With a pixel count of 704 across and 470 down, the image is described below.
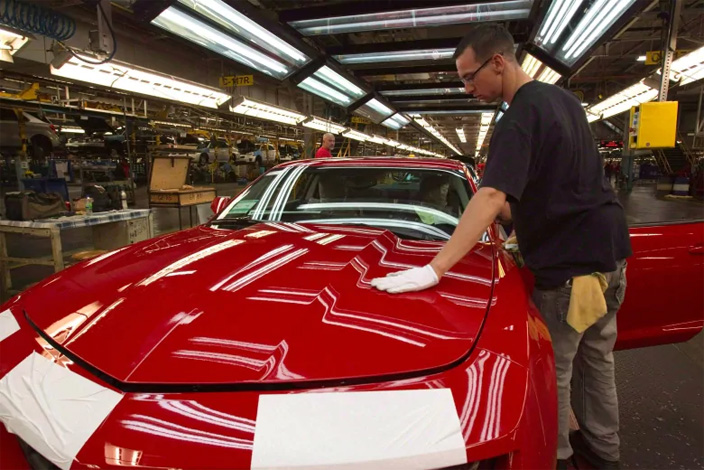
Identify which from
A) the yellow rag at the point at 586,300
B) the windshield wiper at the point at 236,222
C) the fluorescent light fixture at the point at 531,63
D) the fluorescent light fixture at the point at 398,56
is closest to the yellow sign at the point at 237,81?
the fluorescent light fixture at the point at 398,56

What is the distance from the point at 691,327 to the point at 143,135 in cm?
1177

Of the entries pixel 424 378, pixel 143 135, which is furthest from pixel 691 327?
pixel 143 135

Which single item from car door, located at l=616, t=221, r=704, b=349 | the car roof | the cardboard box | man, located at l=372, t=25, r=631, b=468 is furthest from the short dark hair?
the cardboard box

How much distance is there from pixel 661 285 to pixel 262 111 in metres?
8.17

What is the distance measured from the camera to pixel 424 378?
83 centimetres

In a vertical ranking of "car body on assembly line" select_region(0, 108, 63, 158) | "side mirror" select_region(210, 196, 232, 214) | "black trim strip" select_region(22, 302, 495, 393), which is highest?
"car body on assembly line" select_region(0, 108, 63, 158)

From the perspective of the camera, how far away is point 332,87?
4.88 metres

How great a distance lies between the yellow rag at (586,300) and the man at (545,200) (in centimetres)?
2

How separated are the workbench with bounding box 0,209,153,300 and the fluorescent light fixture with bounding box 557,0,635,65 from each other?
4802mm

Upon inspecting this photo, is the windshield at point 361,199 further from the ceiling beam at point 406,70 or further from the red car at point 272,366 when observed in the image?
the ceiling beam at point 406,70

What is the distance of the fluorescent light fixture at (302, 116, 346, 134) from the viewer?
9.65m

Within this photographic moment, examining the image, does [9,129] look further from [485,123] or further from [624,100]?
[624,100]

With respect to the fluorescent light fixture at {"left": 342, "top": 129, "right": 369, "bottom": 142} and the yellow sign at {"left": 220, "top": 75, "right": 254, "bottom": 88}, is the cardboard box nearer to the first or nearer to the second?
the yellow sign at {"left": 220, "top": 75, "right": 254, "bottom": 88}

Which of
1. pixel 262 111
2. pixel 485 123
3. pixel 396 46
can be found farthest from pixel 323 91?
pixel 485 123
